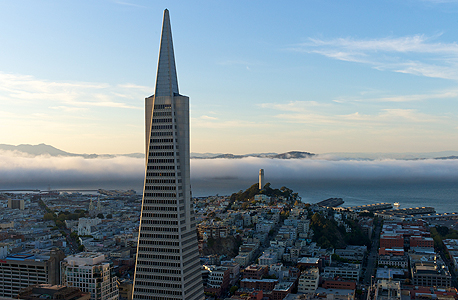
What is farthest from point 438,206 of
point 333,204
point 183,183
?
point 183,183

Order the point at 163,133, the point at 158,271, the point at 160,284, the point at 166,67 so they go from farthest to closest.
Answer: the point at 166,67 < the point at 163,133 < the point at 158,271 < the point at 160,284

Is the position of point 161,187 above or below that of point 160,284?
above

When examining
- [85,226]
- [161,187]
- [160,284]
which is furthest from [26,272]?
[85,226]

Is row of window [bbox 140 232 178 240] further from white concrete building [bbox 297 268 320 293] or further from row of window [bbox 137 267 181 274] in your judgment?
white concrete building [bbox 297 268 320 293]

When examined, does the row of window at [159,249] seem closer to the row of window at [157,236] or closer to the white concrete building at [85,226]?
the row of window at [157,236]

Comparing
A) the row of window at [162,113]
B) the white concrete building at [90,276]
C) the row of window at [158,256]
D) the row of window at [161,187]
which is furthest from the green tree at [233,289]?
the row of window at [162,113]

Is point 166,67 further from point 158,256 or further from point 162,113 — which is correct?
point 158,256

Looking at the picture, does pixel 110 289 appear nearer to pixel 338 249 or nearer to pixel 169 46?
pixel 169 46

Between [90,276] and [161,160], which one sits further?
[90,276]
